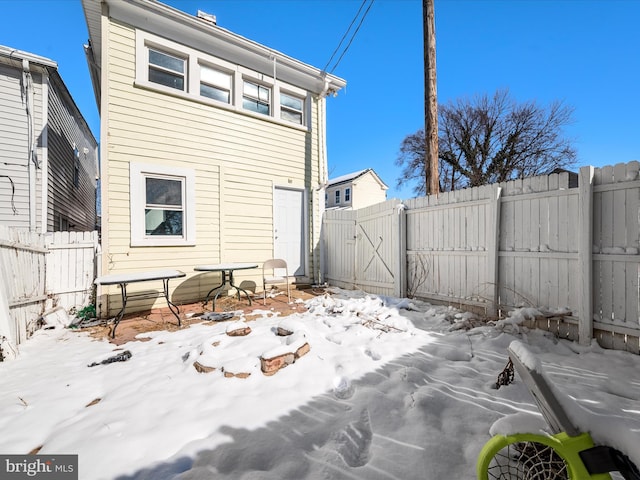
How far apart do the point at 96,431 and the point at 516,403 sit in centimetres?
316

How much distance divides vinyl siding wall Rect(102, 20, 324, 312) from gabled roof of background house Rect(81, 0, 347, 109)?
0.36 m

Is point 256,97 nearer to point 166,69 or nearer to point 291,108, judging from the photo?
point 291,108

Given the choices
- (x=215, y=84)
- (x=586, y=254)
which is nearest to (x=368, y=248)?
(x=586, y=254)

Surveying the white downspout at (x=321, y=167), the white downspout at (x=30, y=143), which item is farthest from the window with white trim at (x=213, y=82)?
the white downspout at (x=30, y=143)

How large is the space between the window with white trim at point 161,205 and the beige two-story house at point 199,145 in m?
0.02

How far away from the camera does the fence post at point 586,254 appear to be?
3.13m

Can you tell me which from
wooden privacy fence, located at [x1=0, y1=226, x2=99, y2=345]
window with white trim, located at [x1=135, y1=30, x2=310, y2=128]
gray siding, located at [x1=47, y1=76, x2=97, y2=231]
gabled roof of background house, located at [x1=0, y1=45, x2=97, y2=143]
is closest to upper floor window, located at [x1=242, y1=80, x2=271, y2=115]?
window with white trim, located at [x1=135, y1=30, x2=310, y2=128]

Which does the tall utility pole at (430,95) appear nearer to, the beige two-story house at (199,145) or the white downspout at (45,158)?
the beige two-story house at (199,145)

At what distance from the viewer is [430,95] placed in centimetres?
572

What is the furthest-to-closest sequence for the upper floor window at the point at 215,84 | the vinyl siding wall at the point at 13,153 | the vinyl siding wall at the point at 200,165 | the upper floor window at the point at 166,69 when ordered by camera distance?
the vinyl siding wall at the point at 13,153 → the upper floor window at the point at 215,84 → the upper floor window at the point at 166,69 → the vinyl siding wall at the point at 200,165

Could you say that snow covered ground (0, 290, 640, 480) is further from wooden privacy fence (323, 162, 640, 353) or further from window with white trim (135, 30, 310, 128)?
window with white trim (135, 30, 310, 128)

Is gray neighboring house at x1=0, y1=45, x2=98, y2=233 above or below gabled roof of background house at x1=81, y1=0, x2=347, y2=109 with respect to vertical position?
below

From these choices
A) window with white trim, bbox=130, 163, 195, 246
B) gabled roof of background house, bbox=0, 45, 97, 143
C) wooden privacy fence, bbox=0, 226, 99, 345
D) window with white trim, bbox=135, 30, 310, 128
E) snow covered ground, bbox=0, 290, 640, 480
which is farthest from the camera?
gabled roof of background house, bbox=0, 45, 97, 143

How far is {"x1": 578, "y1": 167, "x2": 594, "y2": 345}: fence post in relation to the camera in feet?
10.3
